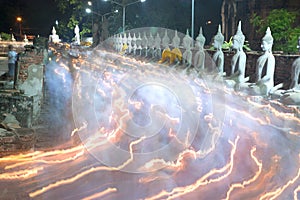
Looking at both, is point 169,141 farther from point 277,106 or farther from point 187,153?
point 277,106

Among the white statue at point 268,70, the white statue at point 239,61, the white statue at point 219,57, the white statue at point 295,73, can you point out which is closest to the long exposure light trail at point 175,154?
the white statue at point 268,70

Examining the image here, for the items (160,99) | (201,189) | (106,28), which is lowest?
(201,189)

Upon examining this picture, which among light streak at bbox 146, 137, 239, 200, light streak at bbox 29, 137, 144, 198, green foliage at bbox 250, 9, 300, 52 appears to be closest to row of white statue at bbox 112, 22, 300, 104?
light streak at bbox 146, 137, 239, 200

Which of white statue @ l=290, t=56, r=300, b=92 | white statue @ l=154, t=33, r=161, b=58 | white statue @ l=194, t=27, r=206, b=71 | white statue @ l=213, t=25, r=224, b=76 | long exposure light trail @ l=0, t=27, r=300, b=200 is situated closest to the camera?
long exposure light trail @ l=0, t=27, r=300, b=200

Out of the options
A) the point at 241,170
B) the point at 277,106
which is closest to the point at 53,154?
the point at 241,170

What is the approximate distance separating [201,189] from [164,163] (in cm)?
138

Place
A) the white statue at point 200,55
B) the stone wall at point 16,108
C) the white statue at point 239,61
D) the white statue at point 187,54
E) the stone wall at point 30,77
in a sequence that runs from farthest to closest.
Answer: the white statue at point 187,54 → the white statue at point 200,55 → the stone wall at point 30,77 → the white statue at point 239,61 → the stone wall at point 16,108

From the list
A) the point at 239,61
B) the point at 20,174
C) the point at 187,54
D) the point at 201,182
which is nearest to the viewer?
the point at 201,182

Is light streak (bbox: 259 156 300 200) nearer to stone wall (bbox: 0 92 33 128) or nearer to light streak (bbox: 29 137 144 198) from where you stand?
light streak (bbox: 29 137 144 198)

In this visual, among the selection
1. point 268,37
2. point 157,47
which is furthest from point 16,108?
point 157,47

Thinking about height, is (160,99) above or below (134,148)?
above

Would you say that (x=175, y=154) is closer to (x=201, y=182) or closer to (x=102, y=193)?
(x=201, y=182)

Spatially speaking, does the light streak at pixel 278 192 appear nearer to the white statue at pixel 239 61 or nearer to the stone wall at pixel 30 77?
the white statue at pixel 239 61

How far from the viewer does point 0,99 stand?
11.0 metres
